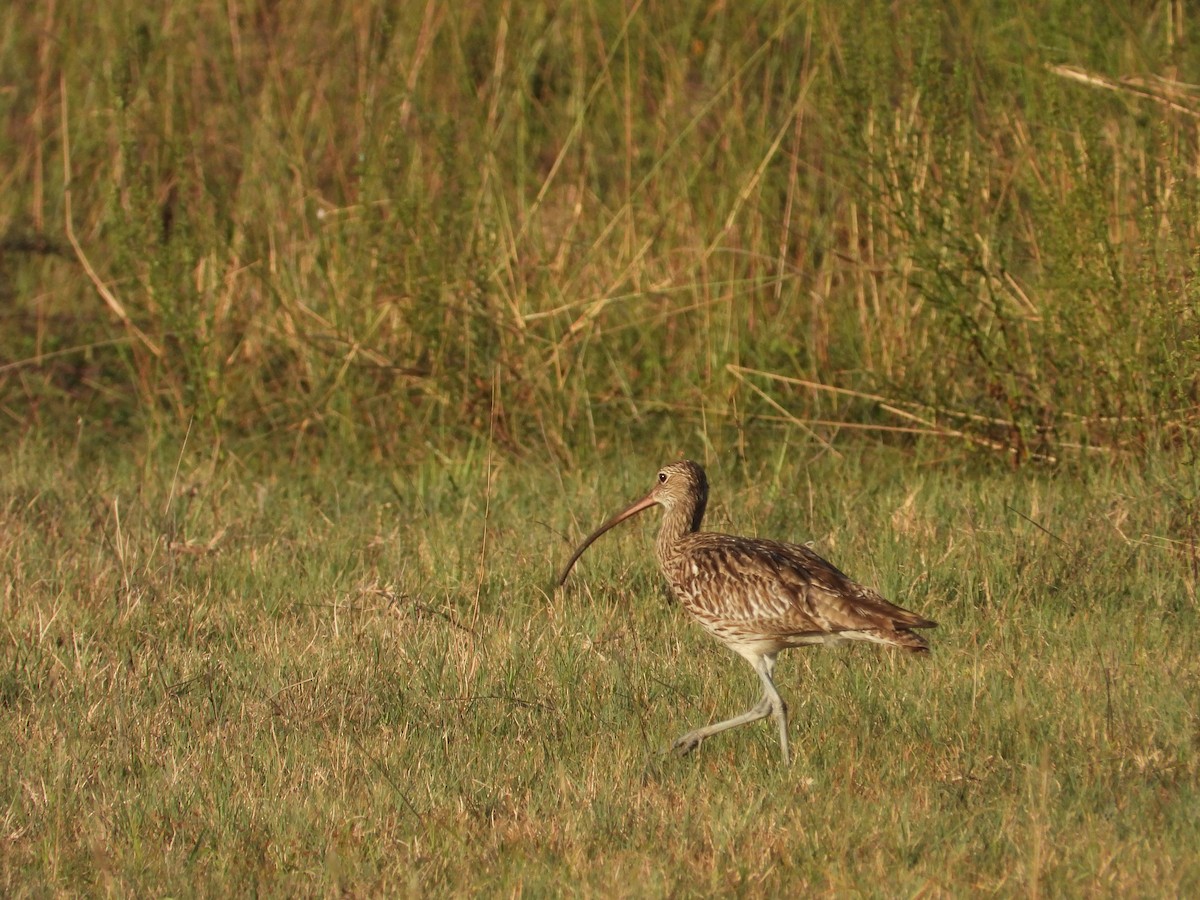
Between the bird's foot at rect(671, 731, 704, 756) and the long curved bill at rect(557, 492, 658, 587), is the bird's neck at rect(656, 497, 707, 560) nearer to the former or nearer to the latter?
the long curved bill at rect(557, 492, 658, 587)

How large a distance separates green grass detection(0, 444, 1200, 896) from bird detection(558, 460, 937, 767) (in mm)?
191

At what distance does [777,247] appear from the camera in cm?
954

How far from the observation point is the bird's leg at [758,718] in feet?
15.8

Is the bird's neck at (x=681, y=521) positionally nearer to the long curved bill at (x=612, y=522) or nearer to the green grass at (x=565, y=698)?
the long curved bill at (x=612, y=522)

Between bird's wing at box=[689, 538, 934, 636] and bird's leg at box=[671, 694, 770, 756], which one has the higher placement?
bird's wing at box=[689, 538, 934, 636]

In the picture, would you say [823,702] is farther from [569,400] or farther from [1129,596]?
[569,400]

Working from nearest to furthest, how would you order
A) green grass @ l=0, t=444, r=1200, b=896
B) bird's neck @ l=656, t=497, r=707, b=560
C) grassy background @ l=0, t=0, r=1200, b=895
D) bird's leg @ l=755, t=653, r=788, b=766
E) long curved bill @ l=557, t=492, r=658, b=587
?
green grass @ l=0, t=444, r=1200, b=896, grassy background @ l=0, t=0, r=1200, b=895, bird's leg @ l=755, t=653, r=788, b=766, bird's neck @ l=656, t=497, r=707, b=560, long curved bill @ l=557, t=492, r=658, b=587

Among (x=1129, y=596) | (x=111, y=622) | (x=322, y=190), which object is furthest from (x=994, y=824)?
(x=322, y=190)

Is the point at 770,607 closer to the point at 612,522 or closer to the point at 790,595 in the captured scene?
the point at 790,595

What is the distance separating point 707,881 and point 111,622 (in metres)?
2.94

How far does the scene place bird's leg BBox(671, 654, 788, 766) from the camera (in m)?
4.82

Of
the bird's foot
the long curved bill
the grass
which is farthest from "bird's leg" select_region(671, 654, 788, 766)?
the grass

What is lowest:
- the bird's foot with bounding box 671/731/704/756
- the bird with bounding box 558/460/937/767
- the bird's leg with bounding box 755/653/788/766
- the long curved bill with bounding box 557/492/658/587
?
the long curved bill with bounding box 557/492/658/587

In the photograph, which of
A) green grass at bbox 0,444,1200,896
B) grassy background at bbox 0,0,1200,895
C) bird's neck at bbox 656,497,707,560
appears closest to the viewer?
green grass at bbox 0,444,1200,896
